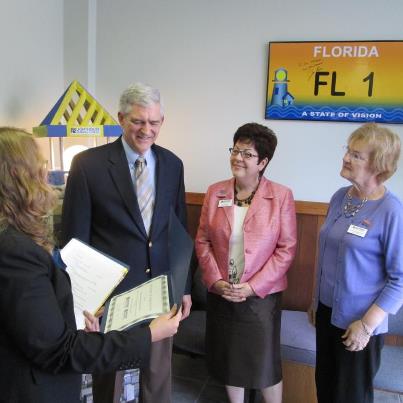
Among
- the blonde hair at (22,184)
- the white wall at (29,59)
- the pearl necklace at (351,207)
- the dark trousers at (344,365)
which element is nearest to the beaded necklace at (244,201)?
the pearl necklace at (351,207)

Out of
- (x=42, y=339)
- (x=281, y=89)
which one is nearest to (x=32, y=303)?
(x=42, y=339)

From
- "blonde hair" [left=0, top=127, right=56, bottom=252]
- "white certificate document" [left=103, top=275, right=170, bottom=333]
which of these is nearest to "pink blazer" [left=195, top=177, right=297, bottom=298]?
"white certificate document" [left=103, top=275, right=170, bottom=333]

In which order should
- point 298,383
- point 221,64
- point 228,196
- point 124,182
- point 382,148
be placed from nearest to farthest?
point 382,148 < point 124,182 < point 228,196 < point 298,383 < point 221,64

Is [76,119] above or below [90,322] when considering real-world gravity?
above

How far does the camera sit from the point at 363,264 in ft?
5.02

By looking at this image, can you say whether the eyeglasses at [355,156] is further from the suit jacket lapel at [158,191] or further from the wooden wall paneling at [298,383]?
the wooden wall paneling at [298,383]

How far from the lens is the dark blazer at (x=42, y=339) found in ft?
2.80

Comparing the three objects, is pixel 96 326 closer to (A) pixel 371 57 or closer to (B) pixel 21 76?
(B) pixel 21 76

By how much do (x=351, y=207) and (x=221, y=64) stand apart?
1.54 m

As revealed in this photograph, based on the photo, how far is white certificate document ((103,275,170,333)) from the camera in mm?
1085

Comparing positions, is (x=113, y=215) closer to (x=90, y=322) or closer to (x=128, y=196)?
(x=128, y=196)

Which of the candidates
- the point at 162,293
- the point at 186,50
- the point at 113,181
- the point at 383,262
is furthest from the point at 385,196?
the point at 186,50

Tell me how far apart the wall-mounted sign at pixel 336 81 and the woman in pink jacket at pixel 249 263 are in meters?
0.84

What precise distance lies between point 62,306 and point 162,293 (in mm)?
282
